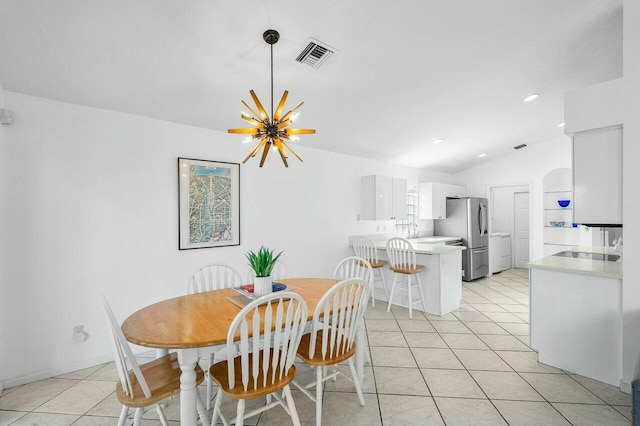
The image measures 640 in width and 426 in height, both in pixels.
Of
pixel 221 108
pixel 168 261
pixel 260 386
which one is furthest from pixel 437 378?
pixel 221 108

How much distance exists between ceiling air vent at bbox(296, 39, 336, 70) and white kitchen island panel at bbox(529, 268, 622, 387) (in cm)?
248

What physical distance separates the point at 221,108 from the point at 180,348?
7.54 feet

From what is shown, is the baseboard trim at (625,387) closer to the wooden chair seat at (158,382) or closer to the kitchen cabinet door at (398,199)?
the wooden chair seat at (158,382)

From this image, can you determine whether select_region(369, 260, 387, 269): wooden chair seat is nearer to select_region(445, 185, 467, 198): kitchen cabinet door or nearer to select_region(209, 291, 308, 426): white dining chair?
select_region(209, 291, 308, 426): white dining chair

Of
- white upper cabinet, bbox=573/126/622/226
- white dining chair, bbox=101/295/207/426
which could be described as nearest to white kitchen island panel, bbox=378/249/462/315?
white upper cabinet, bbox=573/126/622/226

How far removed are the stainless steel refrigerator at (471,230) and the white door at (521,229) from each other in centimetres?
130

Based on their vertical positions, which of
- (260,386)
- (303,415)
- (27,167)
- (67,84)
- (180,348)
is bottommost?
(303,415)

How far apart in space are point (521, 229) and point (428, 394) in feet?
19.8

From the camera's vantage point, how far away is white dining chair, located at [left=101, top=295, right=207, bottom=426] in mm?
1436

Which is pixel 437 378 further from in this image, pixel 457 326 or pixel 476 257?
pixel 476 257

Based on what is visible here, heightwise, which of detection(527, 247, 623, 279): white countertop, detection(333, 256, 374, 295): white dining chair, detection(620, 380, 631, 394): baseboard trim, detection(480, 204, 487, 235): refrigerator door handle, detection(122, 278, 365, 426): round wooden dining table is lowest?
detection(620, 380, 631, 394): baseboard trim

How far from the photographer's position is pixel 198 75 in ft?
8.18

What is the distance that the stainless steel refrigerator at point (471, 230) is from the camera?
5652mm

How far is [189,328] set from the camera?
5.40 ft
